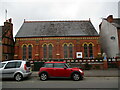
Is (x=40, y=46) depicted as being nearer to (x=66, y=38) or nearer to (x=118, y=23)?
(x=66, y=38)

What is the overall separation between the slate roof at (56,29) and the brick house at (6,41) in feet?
7.01

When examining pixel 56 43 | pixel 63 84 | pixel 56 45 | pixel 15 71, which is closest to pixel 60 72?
pixel 63 84

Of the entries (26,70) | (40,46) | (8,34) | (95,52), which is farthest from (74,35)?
(26,70)

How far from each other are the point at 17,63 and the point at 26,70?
3.54ft

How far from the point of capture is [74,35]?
82.9 feet

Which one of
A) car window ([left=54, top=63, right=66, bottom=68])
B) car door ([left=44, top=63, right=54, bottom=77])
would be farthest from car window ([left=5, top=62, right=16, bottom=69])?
car window ([left=54, top=63, right=66, bottom=68])

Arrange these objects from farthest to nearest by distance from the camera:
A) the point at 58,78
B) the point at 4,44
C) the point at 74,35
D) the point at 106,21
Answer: the point at 106,21, the point at 74,35, the point at 4,44, the point at 58,78

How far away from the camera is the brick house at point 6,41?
23270 mm

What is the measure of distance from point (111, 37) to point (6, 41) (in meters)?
21.9

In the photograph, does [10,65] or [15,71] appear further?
[10,65]

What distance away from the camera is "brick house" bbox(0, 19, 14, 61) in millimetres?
23270

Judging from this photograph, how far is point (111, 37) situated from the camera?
25.1m

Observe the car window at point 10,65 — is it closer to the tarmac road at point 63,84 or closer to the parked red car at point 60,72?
the tarmac road at point 63,84

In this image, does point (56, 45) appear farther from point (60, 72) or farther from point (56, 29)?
point (60, 72)
